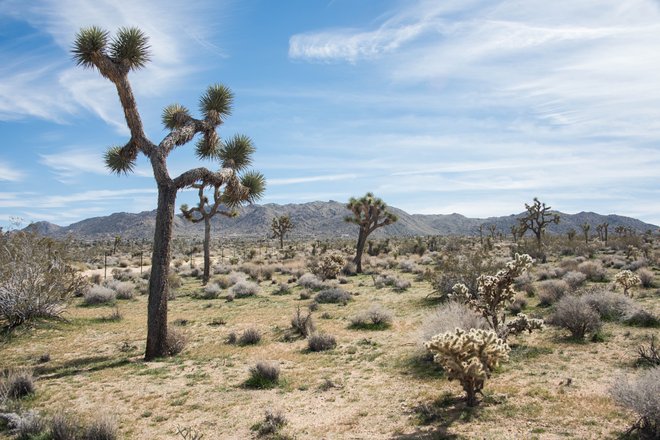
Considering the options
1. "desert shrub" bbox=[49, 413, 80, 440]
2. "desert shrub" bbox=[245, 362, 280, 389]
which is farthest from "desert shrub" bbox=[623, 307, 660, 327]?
"desert shrub" bbox=[49, 413, 80, 440]

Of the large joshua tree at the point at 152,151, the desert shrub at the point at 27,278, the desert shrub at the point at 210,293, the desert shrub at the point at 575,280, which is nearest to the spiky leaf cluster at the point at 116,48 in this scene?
the large joshua tree at the point at 152,151

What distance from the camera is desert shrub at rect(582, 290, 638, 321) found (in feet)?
40.0

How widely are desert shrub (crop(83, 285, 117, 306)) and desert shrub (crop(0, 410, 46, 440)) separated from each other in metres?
13.3

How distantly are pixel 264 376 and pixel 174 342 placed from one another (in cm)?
367

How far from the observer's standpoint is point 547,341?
34.8 ft

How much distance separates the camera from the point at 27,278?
12.6m

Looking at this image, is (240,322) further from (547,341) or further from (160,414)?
(547,341)

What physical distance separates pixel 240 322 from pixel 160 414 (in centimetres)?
778

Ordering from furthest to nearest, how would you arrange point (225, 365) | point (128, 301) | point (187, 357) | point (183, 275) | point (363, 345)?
point (183, 275)
point (128, 301)
point (363, 345)
point (187, 357)
point (225, 365)

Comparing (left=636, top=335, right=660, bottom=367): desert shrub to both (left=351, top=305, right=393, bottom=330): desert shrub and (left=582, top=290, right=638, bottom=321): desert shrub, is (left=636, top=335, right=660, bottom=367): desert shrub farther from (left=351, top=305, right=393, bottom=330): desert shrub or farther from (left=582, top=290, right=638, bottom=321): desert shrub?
(left=351, top=305, right=393, bottom=330): desert shrub

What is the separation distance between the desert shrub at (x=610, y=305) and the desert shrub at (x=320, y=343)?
798 centimetres

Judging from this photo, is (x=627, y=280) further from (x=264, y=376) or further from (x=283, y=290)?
(x=283, y=290)

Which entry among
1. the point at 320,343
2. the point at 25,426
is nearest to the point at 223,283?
the point at 320,343

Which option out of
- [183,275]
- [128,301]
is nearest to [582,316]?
[128,301]
